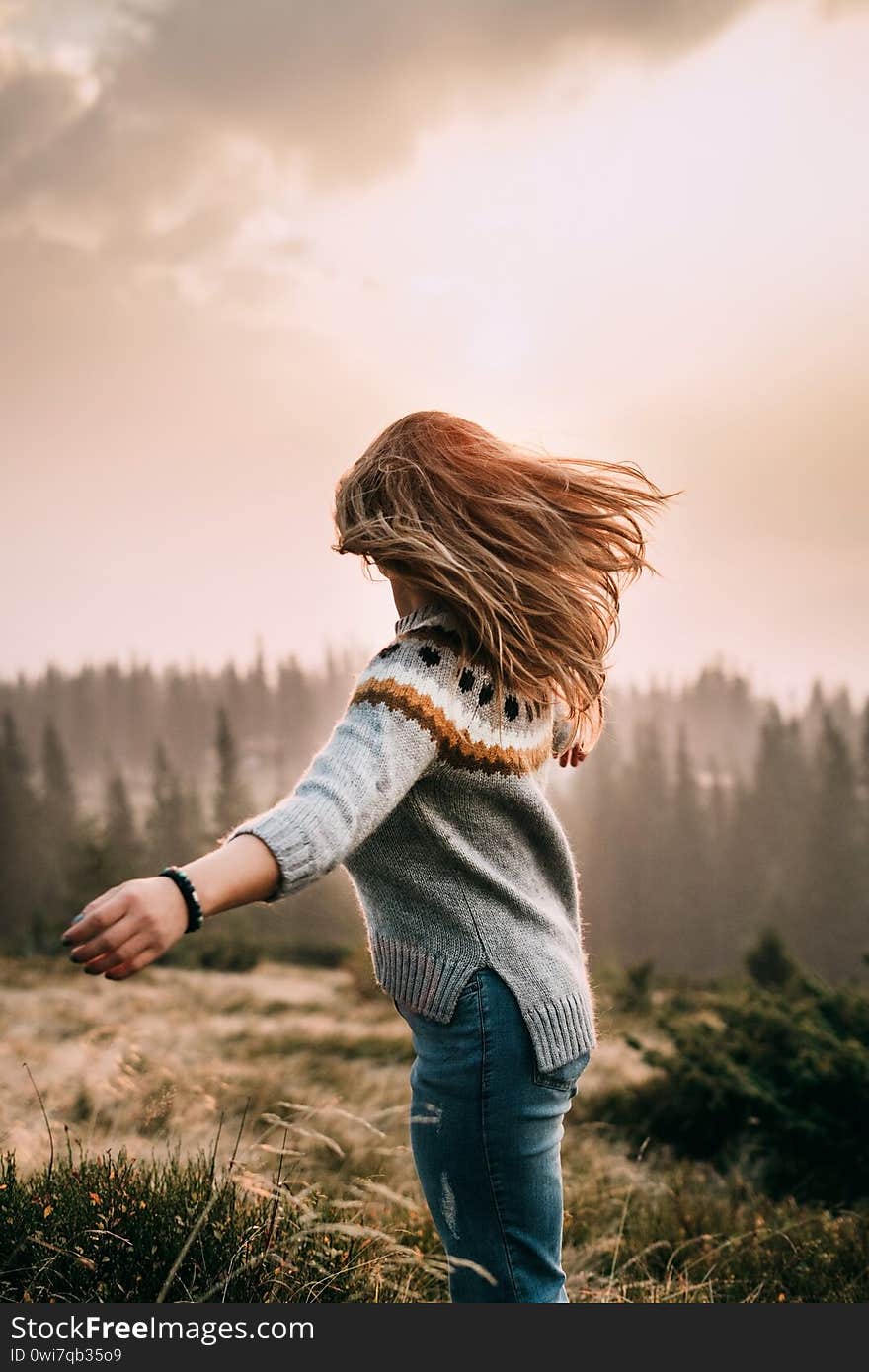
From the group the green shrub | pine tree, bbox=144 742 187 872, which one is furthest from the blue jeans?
pine tree, bbox=144 742 187 872

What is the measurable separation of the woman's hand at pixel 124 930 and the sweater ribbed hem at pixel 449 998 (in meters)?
0.65

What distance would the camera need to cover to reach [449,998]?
1.81 m

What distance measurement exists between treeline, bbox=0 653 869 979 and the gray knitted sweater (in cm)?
4756

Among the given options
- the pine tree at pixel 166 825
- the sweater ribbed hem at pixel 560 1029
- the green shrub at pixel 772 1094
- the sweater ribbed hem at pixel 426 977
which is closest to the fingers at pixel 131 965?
the sweater ribbed hem at pixel 426 977

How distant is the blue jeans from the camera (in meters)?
1.81

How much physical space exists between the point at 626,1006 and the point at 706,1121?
9372 millimetres

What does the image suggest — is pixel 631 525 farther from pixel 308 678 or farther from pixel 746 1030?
pixel 308 678

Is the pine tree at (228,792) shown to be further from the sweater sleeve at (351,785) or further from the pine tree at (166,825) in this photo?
the sweater sleeve at (351,785)

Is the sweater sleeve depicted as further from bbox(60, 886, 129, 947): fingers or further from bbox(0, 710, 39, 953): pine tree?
bbox(0, 710, 39, 953): pine tree

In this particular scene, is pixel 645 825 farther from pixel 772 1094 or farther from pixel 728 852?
pixel 772 1094

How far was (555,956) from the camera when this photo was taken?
1.95m

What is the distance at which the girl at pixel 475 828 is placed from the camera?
1808 mm

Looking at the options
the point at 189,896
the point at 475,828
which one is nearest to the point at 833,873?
the point at 475,828

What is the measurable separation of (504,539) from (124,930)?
1083 millimetres
